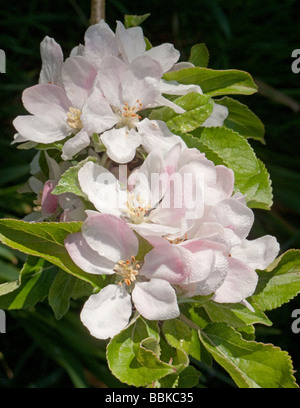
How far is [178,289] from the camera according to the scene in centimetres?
70

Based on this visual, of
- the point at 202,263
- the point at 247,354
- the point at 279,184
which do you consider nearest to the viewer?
the point at 202,263

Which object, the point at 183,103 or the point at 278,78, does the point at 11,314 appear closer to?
the point at 183,103

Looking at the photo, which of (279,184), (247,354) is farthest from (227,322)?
(279,184)

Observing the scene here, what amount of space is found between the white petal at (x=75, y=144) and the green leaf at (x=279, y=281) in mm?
327

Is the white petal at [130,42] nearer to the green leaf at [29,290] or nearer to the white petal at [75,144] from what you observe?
the white petal at [75,144]

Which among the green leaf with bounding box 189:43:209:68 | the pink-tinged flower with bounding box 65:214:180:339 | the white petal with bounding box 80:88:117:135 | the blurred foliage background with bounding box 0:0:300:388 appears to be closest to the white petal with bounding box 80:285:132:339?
the pink-tinged flower with bounding box 65:214:180:339

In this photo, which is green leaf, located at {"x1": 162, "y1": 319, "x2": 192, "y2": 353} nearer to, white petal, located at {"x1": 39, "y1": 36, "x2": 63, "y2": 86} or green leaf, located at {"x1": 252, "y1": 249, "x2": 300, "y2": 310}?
green leaf, located at {"x1": 252, "y1": 249, "x2": 300, "y2": 310}

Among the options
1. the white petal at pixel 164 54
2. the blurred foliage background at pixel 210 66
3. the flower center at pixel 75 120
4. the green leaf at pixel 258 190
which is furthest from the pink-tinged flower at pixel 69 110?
the blurred foliage background at pixel 210 66

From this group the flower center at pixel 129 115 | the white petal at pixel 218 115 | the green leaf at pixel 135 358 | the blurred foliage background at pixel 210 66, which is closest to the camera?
the green leaf at pixel 135 358

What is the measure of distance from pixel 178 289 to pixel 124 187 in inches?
5.9

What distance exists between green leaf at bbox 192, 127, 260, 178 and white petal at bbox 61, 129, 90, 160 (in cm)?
18

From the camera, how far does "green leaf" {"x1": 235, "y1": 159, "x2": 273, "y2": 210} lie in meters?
0.83

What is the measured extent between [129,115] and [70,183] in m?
0.14

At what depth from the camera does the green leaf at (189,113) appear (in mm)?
778
